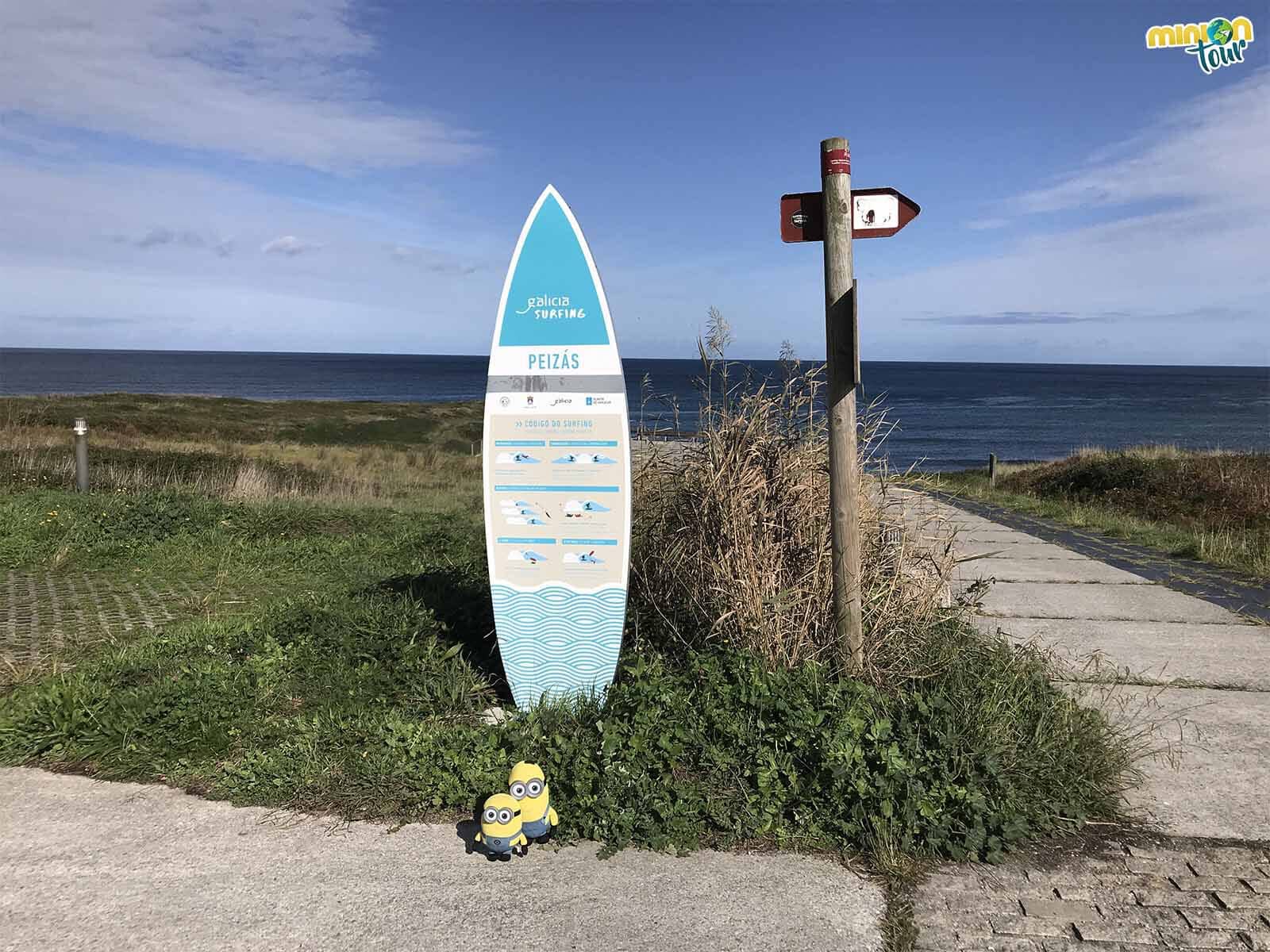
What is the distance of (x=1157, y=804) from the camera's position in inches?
145

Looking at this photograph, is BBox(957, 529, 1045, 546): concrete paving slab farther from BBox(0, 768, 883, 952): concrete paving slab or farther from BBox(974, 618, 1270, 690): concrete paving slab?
BBox(0, 768, 883, 952): concrete paving slab

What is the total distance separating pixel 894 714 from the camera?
3.90 meters

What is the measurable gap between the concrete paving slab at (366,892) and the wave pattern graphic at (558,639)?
43.1 inches

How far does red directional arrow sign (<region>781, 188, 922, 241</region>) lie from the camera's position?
4117 millimetres

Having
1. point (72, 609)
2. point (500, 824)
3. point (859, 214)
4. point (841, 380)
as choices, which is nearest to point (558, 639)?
point (500, 824)

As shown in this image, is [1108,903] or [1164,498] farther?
[1164,498]

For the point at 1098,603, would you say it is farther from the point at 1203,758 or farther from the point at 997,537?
the point at 997,537

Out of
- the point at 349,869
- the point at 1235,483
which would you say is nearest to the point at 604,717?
the point at 349,869

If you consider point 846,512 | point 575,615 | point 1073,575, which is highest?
point 846,512

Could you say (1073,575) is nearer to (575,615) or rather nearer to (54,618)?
(575,615)

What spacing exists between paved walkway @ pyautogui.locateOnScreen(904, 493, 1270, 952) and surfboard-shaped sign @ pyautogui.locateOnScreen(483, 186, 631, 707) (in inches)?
75.9

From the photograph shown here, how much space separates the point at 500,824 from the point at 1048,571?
24.5 ft

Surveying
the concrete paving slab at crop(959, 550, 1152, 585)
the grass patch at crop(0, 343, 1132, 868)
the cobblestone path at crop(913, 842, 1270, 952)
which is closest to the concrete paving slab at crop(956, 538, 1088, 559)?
the concrete paving slab at crop(959, 550, 1152, 585)

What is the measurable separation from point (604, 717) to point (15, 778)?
2637mm
